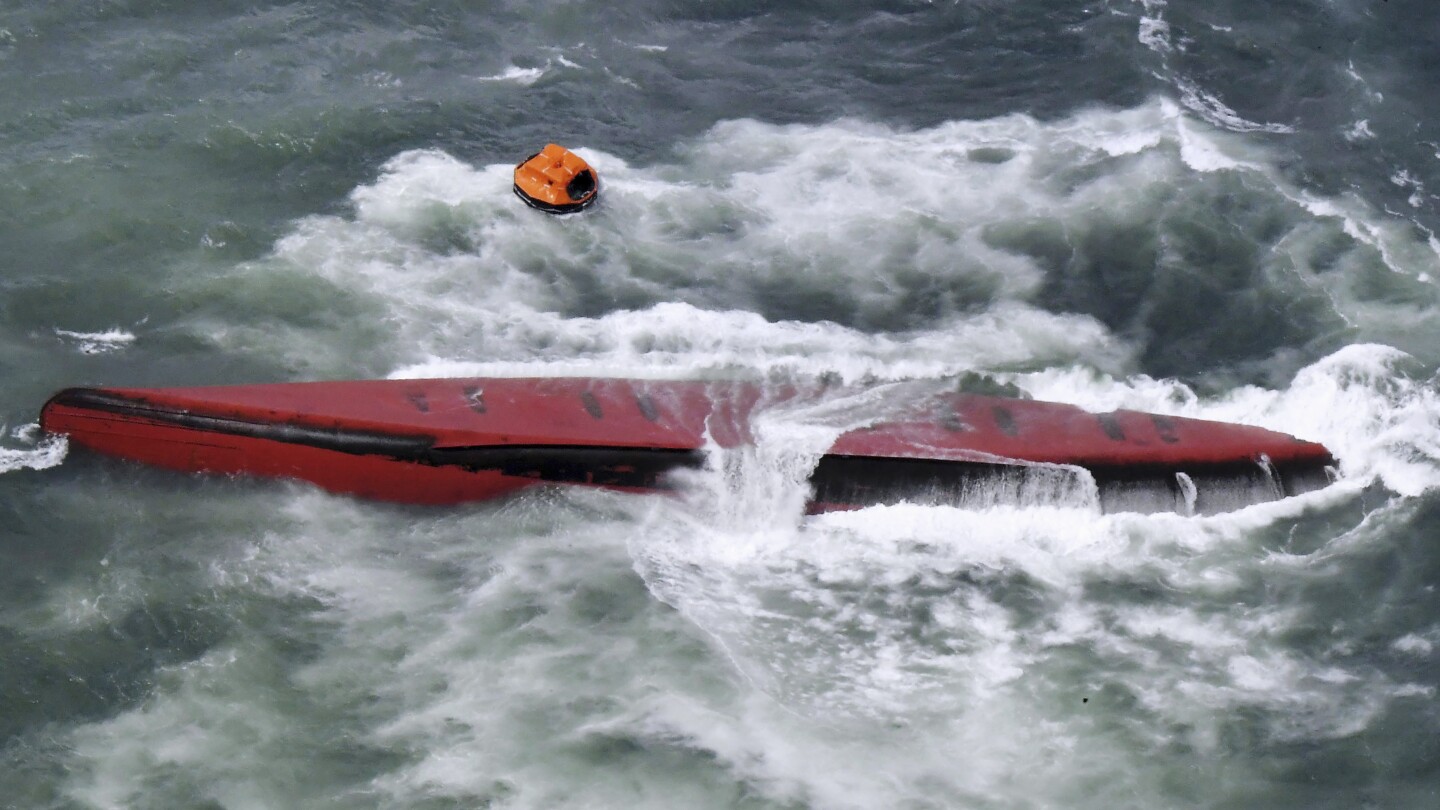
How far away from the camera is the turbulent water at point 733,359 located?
30.7 m

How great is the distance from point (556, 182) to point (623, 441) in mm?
10304

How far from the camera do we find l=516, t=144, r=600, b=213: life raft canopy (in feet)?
141

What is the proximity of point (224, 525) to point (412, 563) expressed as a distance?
4.25 m

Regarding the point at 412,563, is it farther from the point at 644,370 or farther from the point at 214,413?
the point at 644,370

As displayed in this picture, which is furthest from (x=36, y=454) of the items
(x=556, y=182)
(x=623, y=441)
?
(x=556, y=182)

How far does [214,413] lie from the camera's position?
3453 cm

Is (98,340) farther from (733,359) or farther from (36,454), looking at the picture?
(733,359)

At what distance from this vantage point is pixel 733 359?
39.1 m

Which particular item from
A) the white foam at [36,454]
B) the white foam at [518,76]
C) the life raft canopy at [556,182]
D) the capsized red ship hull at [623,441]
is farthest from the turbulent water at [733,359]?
the life raft canopy at [556,182]

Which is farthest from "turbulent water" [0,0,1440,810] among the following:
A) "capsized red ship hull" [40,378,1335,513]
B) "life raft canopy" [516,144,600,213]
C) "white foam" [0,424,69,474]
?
"life raft canopy" [516,144,600,213]

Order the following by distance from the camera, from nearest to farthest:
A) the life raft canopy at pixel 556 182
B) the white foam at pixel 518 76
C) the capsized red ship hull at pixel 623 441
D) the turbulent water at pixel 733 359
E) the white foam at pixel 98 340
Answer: the turbulent water at pixel 733 359 → the capsized red ship hull at pixel 623 441 → the white foam at pixel 98 340 → the life raft canopy at pixel 556 182 → the white foam at pixel 518 76

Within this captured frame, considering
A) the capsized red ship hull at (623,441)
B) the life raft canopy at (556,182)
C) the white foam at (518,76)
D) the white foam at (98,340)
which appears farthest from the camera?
the white foam at (518,76)

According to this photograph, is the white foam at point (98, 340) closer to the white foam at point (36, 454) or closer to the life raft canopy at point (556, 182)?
the white foam at point (36, 454)

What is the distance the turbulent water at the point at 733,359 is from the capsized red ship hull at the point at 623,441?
2.16 feet
